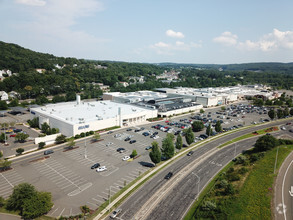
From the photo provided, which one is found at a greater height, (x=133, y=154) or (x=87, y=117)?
(x=87, y=117)

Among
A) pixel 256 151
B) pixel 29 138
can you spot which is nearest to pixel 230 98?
pixel 256 151

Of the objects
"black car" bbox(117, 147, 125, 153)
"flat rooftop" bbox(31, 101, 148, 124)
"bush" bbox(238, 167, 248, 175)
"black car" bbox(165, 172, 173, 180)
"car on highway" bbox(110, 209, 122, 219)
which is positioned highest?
"flat rooftop" bbox(31, 101, 148, 124)

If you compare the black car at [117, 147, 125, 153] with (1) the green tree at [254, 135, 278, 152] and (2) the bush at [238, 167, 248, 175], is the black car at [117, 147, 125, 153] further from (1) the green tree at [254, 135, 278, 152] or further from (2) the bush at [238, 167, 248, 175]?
(1) the green tree at [254, 135, 278, 152]

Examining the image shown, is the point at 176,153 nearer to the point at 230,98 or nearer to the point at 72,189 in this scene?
the point at 72,189

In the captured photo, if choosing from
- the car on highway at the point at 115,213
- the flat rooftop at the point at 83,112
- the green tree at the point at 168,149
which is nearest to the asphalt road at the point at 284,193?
the green tree at the point at 168,149

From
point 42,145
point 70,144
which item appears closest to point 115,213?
point 70,144

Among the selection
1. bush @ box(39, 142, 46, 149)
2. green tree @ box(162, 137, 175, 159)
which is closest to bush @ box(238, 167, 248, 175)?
green tree @ box(162, 137, 175, 159)

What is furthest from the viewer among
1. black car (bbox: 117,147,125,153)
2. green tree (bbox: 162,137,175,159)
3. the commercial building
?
the commercial building

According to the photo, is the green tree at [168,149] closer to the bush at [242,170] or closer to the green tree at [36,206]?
the bush at [242,170]

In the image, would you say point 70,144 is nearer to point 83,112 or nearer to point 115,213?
point 83,112
